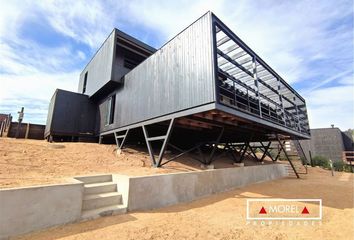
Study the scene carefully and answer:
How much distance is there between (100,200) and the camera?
13.7 feet

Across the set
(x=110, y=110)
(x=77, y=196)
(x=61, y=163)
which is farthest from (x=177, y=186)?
(x=110, y=110)

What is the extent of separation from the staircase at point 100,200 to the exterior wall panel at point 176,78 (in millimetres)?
3583

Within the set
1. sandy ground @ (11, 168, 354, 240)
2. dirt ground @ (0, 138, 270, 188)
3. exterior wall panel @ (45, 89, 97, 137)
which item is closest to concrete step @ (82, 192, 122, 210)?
sandy ground @ (11, 168, 354, 240)

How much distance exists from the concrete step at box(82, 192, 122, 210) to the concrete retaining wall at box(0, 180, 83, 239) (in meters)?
0.33

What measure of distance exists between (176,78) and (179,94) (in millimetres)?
756

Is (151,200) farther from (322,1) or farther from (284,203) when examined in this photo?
(322,1)

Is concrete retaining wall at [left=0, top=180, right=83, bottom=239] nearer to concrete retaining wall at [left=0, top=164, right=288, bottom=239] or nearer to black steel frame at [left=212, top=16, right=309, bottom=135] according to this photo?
concrete retaining wall at [left=0, top=164, right=288, bottom=239]

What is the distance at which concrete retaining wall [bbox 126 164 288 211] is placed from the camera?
445cm

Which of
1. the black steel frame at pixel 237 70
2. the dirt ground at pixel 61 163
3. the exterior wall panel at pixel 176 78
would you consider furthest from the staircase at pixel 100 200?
the black steel frame at pixel 237 70

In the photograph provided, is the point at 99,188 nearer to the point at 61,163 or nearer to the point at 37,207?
the point at 37,207

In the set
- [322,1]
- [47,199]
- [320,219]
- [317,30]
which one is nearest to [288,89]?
[317,30]

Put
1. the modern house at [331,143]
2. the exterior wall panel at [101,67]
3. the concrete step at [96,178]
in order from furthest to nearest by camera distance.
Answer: the modern house at [331,143] < the exterior wall panel at [101,67] < the concrete step at [96,178]

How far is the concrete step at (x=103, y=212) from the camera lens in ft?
12.1

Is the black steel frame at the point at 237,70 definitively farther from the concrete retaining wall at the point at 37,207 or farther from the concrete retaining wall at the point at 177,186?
the concrete retaining wall at the point at 37,207
